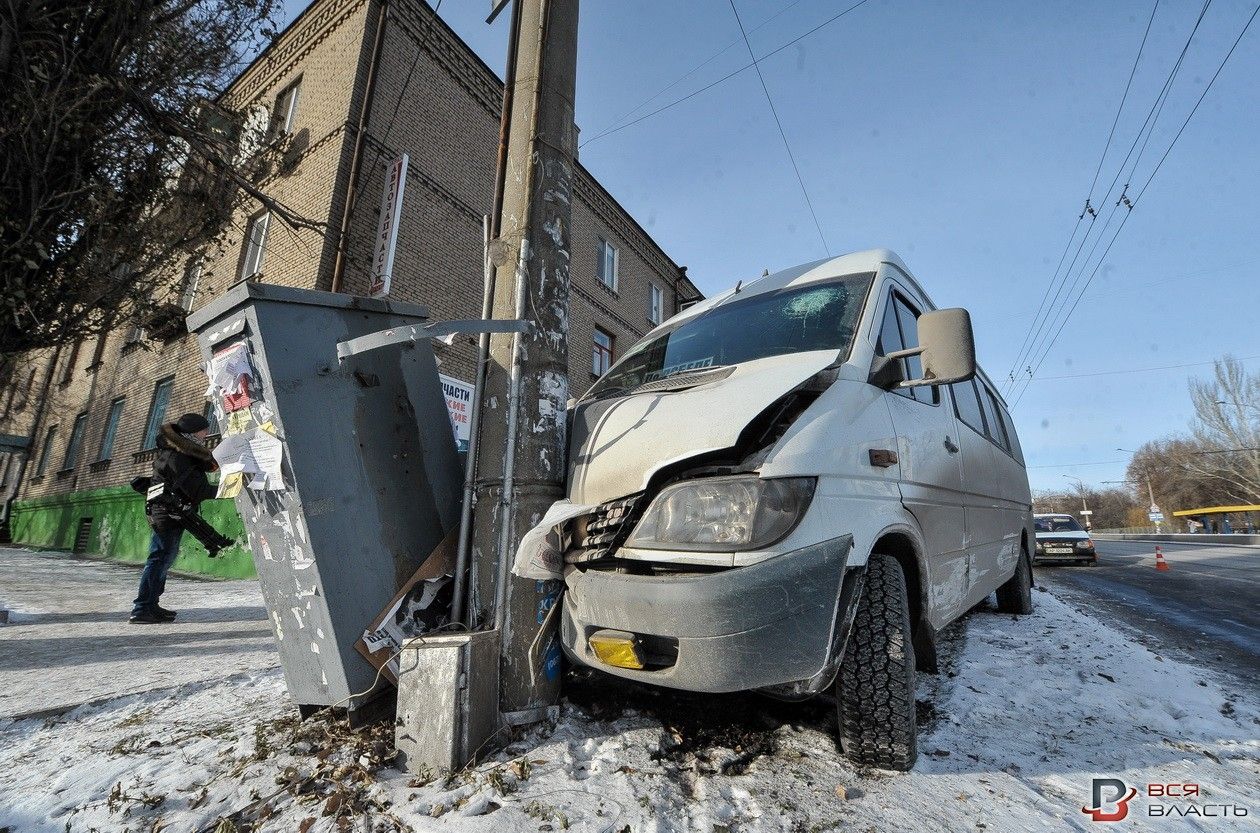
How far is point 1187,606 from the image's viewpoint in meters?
6.61

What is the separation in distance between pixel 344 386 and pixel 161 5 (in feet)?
19.9

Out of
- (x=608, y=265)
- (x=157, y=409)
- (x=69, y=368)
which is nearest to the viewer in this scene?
(x=157, y=409)

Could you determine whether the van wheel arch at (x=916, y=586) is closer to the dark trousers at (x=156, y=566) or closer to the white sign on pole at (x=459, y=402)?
the dark trousers at (x=156, y=566)

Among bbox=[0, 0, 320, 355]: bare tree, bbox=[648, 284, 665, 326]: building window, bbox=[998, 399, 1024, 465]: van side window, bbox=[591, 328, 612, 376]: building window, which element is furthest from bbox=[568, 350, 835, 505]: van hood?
bbox=[648, 284, 665, 326]: building window

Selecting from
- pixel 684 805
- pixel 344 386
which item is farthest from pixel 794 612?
pixel 344 386

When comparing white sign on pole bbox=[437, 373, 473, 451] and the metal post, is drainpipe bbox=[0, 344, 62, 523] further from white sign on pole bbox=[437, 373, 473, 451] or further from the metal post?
the metal post

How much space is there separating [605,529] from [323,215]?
916 centimetres

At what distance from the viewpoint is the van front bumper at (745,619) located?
5.47 ft

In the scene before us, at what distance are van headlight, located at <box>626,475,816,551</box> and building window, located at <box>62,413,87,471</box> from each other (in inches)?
723

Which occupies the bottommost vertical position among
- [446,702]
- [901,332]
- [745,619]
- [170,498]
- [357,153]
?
[446,702]

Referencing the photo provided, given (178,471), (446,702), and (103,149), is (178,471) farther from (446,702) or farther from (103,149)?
(446,702)

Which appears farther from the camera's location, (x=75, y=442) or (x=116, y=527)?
(x=75, y=442)

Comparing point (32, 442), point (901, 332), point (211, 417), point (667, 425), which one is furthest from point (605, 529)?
point (32, 442)

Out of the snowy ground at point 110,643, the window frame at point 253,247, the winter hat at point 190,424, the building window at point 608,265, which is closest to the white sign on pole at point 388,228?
the window frame at point 253,247
